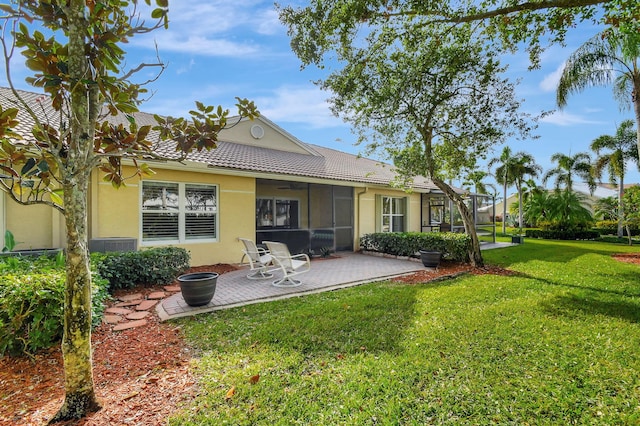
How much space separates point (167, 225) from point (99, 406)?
24.3 feet

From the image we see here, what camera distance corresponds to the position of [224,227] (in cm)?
1048

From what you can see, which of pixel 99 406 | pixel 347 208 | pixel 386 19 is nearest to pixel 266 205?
pixel 347 208

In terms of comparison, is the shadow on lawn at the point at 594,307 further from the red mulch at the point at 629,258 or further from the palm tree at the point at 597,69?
the palm tree at the point at 597,69

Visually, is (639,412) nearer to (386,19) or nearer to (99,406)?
(99,406)

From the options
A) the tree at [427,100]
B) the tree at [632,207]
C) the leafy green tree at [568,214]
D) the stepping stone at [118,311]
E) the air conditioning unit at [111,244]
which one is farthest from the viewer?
the leafy green tree at [568,214]

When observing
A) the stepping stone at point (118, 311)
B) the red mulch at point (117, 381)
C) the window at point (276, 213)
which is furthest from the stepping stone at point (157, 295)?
the window at point (276, 213)

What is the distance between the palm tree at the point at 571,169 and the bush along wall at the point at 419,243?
24373mm

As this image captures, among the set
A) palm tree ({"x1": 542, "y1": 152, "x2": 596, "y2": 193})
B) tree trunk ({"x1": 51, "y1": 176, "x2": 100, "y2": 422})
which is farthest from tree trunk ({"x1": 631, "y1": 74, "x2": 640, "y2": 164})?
tree trunk ({"x1": 51, "y1": 176, "x2": 100, "y2": 422})

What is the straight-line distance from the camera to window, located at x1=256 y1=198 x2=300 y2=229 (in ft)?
49.0

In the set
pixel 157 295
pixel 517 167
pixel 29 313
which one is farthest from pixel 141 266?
pixel 517 167

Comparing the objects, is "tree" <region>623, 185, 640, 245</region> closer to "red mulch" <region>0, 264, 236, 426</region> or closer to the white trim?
the white trim

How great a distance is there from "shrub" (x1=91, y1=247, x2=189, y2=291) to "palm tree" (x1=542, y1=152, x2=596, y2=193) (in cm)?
3335

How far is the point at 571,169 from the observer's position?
1115 inches

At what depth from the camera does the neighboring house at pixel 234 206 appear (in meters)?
8.27
